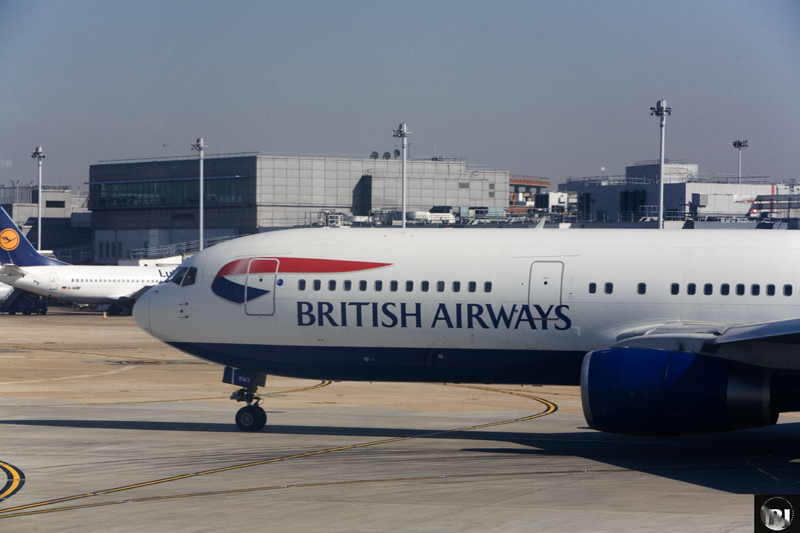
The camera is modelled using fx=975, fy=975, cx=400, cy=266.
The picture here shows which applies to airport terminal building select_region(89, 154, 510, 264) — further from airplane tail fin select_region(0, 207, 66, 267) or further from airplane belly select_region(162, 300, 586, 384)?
airplane belly select_region(162, 300, 586, 384)

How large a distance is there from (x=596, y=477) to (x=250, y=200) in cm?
9587

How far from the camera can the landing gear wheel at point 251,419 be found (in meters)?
24.7

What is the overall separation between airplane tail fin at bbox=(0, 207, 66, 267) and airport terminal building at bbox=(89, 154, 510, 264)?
3531 centimetres

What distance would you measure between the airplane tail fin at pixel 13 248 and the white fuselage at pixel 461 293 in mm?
57211

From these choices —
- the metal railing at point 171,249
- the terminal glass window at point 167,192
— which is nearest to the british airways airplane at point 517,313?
the metal railing at point 171,249

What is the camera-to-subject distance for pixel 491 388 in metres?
36.0

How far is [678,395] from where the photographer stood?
1977 centimetres

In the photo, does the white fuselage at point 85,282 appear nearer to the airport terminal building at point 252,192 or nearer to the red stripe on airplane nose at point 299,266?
the airport terminal building at point 252,192

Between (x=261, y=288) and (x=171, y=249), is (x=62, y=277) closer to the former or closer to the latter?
(x=171, y=249)

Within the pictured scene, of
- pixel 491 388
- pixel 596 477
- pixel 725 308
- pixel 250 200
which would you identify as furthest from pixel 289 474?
pixel 250 200

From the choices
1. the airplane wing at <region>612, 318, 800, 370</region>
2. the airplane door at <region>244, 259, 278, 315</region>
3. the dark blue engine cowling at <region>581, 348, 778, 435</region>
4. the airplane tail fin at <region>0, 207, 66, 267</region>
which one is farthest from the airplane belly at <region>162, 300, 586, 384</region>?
the airplane tail fin at <region>0, 207, 66, 267</region>

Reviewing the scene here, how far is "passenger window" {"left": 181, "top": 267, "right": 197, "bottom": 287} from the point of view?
2503cm

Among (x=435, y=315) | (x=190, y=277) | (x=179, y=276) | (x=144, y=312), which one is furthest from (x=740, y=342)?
(x=144, y=312)

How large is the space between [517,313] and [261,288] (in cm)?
640
